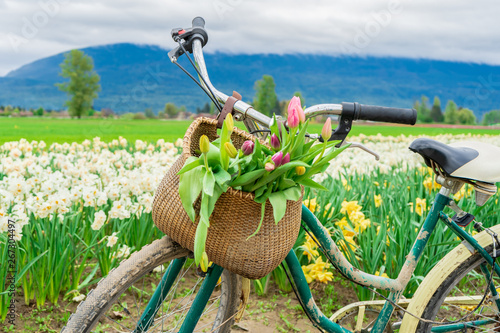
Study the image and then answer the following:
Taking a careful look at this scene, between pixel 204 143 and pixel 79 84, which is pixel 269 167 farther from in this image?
pixel 79 84

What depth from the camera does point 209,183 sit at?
1105 mm

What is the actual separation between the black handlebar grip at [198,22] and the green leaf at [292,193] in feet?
2.56

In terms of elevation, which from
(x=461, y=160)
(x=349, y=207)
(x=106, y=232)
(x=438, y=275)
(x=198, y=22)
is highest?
(x=198, y=22)

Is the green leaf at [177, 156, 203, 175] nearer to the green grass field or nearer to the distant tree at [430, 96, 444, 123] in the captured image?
the green grass field

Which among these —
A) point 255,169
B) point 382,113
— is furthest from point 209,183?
point 382,113

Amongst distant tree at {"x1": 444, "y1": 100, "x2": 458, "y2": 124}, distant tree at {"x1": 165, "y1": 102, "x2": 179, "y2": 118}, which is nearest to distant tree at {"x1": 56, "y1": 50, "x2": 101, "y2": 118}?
distant tree at {"x1": 165, "y1": 102, "x2": 179, "y2": 118}

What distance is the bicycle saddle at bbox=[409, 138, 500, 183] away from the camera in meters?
1.66

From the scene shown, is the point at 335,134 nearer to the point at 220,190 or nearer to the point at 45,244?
the point at 220,190

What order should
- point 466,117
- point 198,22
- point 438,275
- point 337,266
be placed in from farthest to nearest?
point 466,117 → point 438,275 → point 337,266 → point 198,22

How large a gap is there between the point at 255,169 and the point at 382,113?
579mm

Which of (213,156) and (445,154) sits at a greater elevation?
(445,154)

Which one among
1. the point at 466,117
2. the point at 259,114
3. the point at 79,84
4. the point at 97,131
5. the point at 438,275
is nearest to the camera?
the point at 259,114

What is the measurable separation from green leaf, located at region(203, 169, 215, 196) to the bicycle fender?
4.23 ft

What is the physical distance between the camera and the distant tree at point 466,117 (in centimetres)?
2820
